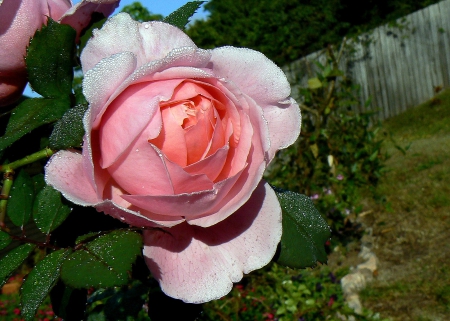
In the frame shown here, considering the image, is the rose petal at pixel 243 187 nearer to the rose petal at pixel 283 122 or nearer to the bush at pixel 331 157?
the rose petal at pixel 283 122

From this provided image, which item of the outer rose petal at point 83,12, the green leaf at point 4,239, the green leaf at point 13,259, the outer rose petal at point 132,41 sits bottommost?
the green leaf at point 13,259

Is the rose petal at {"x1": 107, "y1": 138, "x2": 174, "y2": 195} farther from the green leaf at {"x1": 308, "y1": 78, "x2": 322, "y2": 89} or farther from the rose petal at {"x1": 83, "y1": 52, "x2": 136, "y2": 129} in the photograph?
the green leaf at {"x1": 308, "y1": 78, "x2": 322, "y2": 89}

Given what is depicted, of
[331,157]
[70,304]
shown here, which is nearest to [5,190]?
[70,304]

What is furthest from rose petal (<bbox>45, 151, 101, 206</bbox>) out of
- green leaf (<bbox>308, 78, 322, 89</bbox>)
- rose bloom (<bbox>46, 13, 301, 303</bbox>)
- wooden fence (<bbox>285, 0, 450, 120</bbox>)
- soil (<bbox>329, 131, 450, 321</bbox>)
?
wooden fence (<bbox>285, 0, 450, 120</bbox>)

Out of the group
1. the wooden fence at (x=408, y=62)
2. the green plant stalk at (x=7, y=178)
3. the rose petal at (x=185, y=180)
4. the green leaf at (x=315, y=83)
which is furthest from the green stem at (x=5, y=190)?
the wooden fence at (x=408, y=62)

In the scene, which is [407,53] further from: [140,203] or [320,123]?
[140,203]
